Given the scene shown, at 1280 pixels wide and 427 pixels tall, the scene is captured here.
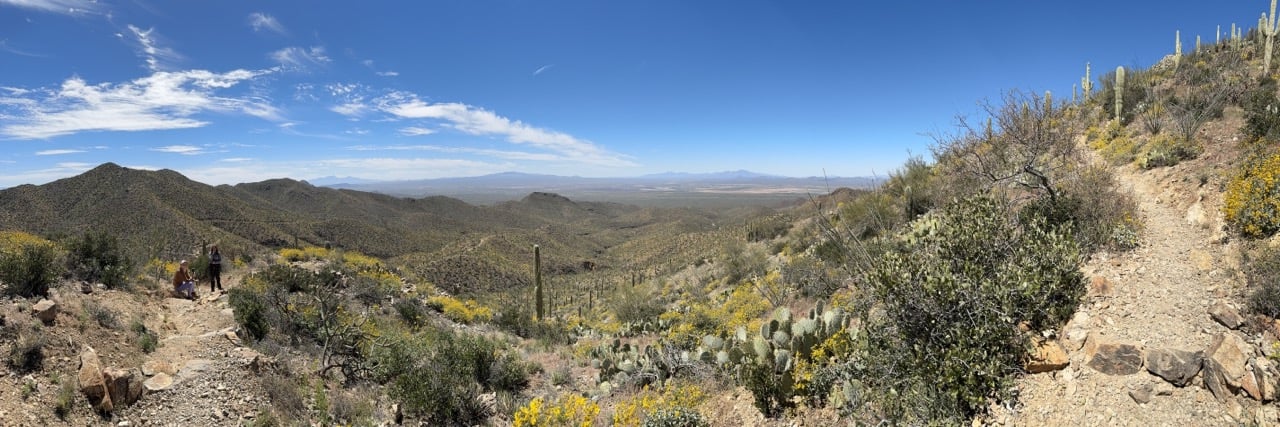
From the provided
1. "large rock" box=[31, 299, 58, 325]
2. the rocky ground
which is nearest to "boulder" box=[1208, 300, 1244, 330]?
the rocky ground

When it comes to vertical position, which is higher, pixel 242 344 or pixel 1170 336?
pixel 1170 336

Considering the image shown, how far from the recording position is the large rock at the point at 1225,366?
3406 millimetres

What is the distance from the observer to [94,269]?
9.30 meters

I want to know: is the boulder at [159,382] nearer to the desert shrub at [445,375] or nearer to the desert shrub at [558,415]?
the desert shrub at [445,375]

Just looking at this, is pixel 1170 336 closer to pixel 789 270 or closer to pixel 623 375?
pixel 623 375

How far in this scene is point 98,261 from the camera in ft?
31.4

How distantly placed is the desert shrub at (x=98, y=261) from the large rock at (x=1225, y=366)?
15.0 metres

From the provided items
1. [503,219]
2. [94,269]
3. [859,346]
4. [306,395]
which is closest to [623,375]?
[859,346]

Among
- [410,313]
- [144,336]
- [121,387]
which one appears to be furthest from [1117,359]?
[410,313]

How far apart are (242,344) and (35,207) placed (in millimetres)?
41877

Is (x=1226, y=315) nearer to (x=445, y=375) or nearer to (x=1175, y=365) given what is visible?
(x=1175, y=365)

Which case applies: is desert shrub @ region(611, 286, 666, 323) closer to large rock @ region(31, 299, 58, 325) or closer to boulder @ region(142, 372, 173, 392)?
boulder @ region(142, 372, 173, 392)

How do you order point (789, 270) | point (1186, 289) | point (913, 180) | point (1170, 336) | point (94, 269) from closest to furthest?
point (1170, 336) → point (1186, 289) → point (94, 269) → point (789, 270) → point (913, 180)

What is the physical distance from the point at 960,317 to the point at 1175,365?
1.38 m
